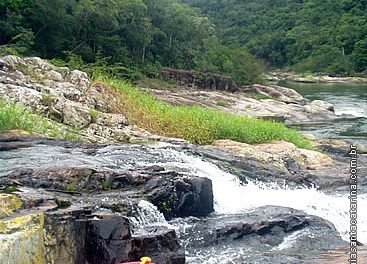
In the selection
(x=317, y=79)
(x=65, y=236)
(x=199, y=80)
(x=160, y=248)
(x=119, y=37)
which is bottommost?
(x=160, y=248)

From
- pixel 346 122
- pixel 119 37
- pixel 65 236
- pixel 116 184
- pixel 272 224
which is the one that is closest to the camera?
pixel 65 236

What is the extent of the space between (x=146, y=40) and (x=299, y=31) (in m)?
59.8

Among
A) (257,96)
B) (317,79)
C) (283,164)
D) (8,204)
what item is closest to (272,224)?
(8,204)

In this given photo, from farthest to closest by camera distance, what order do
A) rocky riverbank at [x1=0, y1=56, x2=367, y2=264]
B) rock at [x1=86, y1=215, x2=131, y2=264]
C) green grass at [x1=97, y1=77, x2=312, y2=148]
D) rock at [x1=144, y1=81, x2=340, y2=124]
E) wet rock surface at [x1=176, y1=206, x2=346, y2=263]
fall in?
rock at [x1=144, y1=81, x2=340, y2=124] → green grass at [x1=97, y1=77, x2=312, y2=148] → wet rock surface at [x1=176, y1=206, x2=346, y2=263] → rock at [x1=86, y1=215, x2=131, y2=264] → rocky riverbank at [x1=0, y1=56, x2=367, y2=264]

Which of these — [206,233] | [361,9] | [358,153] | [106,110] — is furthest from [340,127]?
[361,9]

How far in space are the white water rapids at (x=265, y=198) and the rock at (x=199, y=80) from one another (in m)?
26.3

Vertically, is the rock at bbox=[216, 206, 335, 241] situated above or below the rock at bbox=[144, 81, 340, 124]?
below

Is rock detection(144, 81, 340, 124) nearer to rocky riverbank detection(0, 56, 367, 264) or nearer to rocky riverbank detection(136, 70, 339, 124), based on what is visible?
rocky riverbank detection(136, 70, 339, 124)

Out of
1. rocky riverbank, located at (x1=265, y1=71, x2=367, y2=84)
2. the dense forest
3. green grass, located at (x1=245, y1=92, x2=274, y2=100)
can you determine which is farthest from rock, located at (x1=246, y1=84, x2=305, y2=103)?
rocky riverbank, located at (x1=265, y1=71, x2=367, y2=84)

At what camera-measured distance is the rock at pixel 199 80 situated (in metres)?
39.3

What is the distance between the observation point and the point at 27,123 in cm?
1370

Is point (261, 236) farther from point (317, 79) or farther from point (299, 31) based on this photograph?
point (299, 31)

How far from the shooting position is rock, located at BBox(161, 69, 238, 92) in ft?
129

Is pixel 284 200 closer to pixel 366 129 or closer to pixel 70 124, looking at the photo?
pixel 70 124
